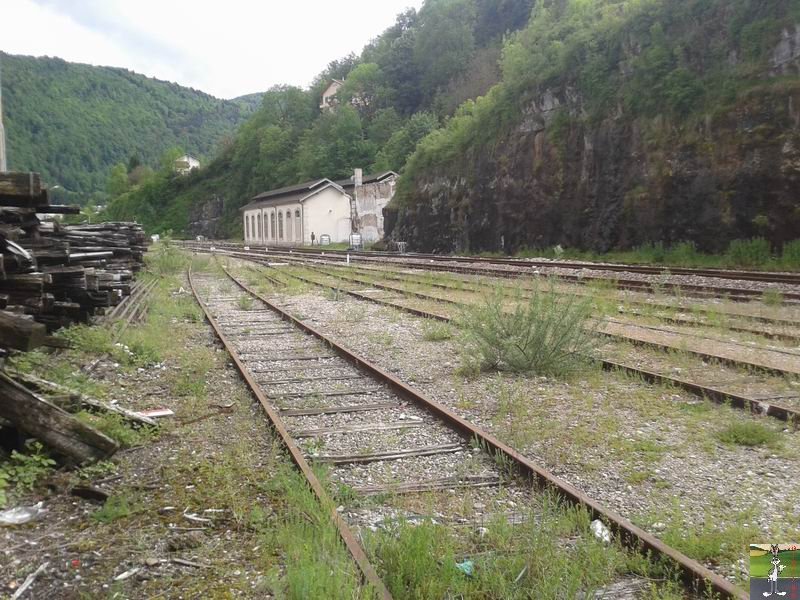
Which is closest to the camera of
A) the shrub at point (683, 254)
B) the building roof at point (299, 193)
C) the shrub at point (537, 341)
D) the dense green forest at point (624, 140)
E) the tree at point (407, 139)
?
the shrub at point (537, 341)

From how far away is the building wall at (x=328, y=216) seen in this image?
58219 millimetres

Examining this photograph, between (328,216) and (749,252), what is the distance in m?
42.7

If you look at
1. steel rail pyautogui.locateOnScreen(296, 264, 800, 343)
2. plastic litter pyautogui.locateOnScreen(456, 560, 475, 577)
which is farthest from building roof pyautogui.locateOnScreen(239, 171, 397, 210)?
plastic litter pyautogui.locateOnScreen(456, 560, 475, 577)

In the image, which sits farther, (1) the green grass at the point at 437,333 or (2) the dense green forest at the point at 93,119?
(2) the dense green forest at the point at 93,119

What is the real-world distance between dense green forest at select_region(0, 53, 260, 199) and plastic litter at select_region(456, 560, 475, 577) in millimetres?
107002

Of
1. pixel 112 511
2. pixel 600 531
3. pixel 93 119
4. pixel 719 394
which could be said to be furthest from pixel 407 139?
pixel 93 119

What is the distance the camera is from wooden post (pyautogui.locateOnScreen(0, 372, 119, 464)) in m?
4.52

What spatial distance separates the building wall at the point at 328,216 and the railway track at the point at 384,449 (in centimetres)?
4981

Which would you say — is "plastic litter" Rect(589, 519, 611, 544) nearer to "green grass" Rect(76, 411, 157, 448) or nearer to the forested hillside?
"green grass" Rect(76, 411, 157, 448)

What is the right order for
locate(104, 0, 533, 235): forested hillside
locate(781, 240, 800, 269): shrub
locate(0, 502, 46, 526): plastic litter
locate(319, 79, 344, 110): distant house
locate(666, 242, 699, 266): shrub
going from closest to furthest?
1. locate(0, 502, 46, 526): plastic litter
2. locate(781, 240, 800, 269): shrub
3. locate(666, 242, 699, 266): shrub
4. locate(104, 0, 533, 235): forested hillside
5. locate(319, 79, 344, 110): distant house

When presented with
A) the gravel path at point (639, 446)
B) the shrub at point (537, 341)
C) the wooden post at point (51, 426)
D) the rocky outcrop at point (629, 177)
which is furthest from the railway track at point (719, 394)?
the rocky outcrop at point (629, 177)

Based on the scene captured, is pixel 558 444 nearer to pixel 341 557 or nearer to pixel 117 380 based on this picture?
pixel 341 557

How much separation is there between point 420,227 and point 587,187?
1424 centimetres

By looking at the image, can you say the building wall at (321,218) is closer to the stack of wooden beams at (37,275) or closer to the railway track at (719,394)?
the stack of wooden beams at (37,275)
